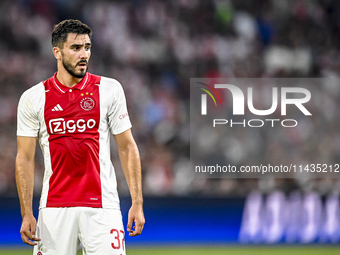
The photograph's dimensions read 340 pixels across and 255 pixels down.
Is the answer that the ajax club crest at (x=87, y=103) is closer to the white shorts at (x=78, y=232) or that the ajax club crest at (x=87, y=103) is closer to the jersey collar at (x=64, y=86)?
the jersey collar at (x=64, y=86)

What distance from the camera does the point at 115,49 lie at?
31.8ft

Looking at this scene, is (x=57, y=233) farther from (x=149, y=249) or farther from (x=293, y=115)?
(x=293, y=115)

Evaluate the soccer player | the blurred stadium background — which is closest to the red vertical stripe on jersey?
the soccer player

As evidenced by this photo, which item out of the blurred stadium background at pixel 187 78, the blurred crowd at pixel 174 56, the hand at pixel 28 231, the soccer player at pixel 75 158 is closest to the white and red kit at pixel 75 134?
the soccer player at pixel 75 158

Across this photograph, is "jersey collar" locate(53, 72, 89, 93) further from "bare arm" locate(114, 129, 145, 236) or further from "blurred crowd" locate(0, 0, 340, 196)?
"blurred crowd" locate(0, 0, 340, 196)

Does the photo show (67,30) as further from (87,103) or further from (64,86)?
(87,103)

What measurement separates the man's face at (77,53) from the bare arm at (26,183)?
1.56 feet

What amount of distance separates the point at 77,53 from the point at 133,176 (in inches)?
31.3

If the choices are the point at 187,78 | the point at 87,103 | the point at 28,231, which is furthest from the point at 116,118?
the point at 187,78

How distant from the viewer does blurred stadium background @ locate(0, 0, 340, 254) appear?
7.53 metres

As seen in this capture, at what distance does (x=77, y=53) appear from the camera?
3041 millimetres

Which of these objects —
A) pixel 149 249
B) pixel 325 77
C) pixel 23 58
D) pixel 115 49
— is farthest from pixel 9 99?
pixel 325 77

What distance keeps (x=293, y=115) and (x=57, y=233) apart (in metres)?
6.94

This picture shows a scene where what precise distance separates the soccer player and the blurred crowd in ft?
16.4
